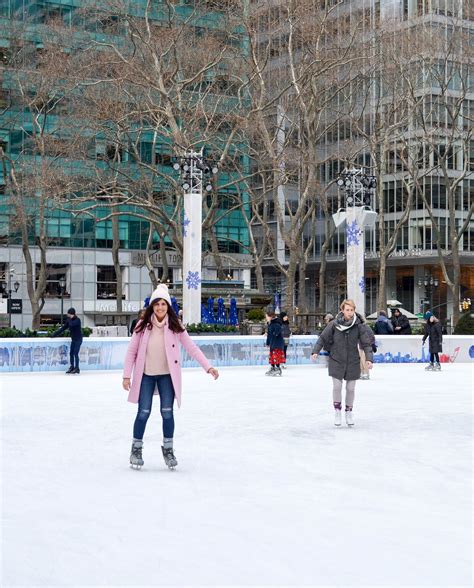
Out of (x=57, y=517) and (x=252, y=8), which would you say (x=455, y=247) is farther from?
(x=57, y=517)

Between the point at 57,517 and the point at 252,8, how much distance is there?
34.3 meters

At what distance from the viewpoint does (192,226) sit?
105 feet

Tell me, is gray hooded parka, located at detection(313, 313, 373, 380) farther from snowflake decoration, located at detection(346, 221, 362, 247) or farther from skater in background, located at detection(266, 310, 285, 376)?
snowflake decoration, located at detection(346, 221, 362, 247)

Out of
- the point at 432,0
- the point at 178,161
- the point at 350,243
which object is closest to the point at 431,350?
the point at 350,243

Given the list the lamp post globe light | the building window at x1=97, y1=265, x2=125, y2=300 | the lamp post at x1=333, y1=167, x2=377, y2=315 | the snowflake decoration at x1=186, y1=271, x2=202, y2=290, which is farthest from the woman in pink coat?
the building window at x1=97, y1=265, x2=125, y2=300

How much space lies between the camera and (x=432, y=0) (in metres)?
67.2

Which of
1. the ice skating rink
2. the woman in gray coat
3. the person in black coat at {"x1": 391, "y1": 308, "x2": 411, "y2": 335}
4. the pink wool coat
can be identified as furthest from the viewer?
the person in black coat at {"x1": 391, "y1": 308, "x2": 411, "y2": 335}

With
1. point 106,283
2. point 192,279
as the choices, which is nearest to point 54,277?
point 106,283

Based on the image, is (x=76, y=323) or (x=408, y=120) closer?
(x=76, y=323)

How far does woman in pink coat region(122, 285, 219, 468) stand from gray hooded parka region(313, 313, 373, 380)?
13.1ft

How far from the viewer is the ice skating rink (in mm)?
5871

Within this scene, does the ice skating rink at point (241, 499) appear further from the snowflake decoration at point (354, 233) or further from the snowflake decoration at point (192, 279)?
the snowflake decoration at point (354, 233)

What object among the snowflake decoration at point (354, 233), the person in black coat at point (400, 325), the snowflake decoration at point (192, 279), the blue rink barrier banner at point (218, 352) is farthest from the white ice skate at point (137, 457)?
the snowflake decoration at point (354, 233)

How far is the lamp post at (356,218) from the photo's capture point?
33969 millimetres
